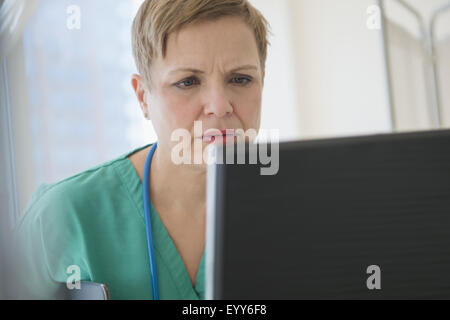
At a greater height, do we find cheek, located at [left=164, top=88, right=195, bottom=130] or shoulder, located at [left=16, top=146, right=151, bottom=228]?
cheek, located at [left=164, top=88, right=195, bottom=130]

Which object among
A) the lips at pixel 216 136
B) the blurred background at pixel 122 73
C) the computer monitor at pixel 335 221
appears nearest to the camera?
the computer monitor at pixel 335 221

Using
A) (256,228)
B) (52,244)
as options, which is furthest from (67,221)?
(256,228)

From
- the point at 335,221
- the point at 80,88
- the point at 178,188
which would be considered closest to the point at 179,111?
the point at 178,188

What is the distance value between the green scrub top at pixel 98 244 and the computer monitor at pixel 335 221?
0.48m

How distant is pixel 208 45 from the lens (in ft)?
2.74

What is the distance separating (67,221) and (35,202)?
4.7 inches

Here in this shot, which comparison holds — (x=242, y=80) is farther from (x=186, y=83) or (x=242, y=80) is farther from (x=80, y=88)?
(x=80, y=88)

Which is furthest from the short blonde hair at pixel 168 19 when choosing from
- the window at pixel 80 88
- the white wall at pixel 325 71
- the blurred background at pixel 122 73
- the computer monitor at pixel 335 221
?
the white wall at pixel 325 71

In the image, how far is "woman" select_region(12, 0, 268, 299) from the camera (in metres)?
0.82

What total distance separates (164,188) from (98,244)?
0.17 metres

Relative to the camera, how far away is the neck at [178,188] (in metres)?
0.92

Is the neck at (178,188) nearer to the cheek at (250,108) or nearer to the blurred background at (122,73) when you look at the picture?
the cheek at (250,108)

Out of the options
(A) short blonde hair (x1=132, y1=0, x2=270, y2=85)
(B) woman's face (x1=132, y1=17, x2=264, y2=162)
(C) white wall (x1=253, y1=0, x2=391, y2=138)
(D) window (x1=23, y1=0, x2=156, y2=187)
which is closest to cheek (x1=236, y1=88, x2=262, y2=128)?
(B) woman's face (x1=132, y1=17, x2=264, y2=162)

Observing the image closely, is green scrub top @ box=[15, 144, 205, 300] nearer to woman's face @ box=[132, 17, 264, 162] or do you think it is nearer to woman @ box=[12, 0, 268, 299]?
woman @ box=[12, 0, 268, 299]
